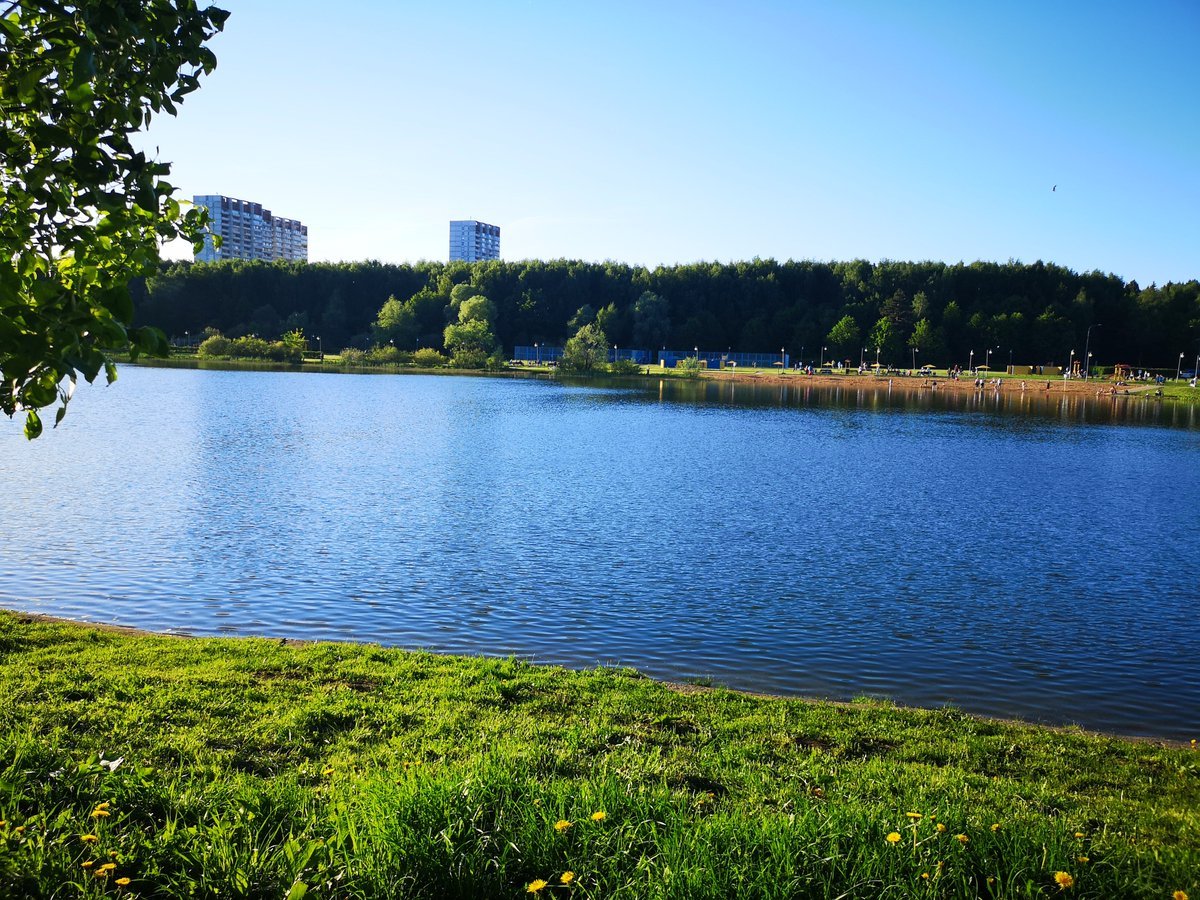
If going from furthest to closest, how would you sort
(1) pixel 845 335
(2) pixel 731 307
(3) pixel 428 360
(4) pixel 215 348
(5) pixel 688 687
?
(2) pixel 731 307 → (1) pixel 845 335 → (3) pixel 428 360 → (4) pixel 215 348 → (5) pixel 688 687

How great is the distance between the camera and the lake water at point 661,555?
1153cm

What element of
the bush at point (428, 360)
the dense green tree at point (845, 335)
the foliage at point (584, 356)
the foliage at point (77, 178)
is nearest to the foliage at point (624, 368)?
the foliage at point (584, 356)

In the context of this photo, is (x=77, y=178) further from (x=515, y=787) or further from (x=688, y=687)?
(x=688, y=687)

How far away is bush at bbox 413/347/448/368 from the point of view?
119 m

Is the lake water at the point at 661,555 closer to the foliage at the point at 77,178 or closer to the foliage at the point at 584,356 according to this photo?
the foliage at the point at 77,178

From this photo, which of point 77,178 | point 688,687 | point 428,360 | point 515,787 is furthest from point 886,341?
point 77,178

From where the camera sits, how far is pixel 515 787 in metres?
5.02

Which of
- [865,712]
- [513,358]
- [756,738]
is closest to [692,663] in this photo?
[865,712]

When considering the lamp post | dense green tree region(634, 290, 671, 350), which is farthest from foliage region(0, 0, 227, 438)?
dense green tree region(634, 290, 671, 350)

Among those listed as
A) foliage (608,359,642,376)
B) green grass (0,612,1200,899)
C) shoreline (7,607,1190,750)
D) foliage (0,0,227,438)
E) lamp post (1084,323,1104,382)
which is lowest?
shoreline (7,607,1190,750)

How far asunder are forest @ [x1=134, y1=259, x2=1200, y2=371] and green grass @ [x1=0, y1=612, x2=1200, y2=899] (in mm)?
125999

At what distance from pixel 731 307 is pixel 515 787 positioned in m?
144

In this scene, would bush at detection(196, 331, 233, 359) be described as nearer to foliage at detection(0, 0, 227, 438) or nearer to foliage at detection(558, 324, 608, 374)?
foliage at detection(558, 324, 608, 374)

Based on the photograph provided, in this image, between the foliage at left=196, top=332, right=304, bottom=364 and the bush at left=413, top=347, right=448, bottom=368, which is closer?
the foliage at left=196, top=332, right=304, bottom=364
